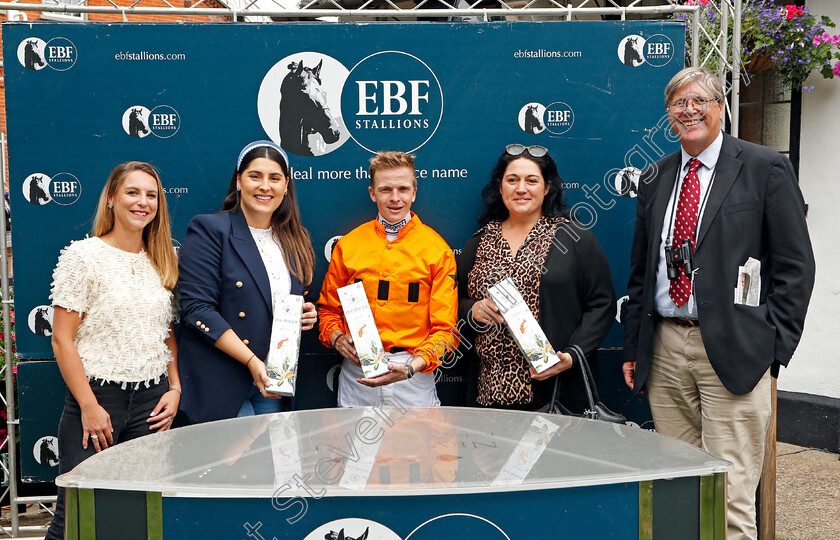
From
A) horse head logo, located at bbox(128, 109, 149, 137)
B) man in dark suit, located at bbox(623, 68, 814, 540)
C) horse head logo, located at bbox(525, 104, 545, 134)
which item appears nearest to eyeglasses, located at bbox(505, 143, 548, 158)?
horse head logo, located at bbox(525, 104, 545, 134)

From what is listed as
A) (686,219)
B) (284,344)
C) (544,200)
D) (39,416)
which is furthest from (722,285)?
(39,416)

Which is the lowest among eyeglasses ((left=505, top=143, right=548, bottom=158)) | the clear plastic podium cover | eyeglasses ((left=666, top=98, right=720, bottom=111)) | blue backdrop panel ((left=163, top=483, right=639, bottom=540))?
blue backdrop panel ((left=163, top=483, right=639, bottom=540))

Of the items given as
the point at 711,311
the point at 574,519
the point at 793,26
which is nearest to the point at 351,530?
the point at 574,519

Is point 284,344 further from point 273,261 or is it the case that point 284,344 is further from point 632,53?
point 632,53

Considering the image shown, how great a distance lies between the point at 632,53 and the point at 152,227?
8.66 ft

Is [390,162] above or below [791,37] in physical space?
below

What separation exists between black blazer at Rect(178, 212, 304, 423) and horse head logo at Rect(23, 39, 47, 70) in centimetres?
141

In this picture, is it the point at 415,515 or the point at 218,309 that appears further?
the point at 218,309

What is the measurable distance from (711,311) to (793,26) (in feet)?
11.3

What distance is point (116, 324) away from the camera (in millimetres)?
2967

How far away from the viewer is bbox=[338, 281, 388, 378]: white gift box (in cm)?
329

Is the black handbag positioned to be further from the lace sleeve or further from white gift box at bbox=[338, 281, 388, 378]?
the lace sleeve

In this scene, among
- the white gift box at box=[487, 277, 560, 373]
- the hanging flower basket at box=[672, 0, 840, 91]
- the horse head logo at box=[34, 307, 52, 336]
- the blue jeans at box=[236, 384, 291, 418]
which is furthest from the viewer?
the hanging flower basket at box=[672, 0, 840, 91]

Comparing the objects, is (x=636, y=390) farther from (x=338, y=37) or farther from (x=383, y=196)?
(x=338, y=37)
